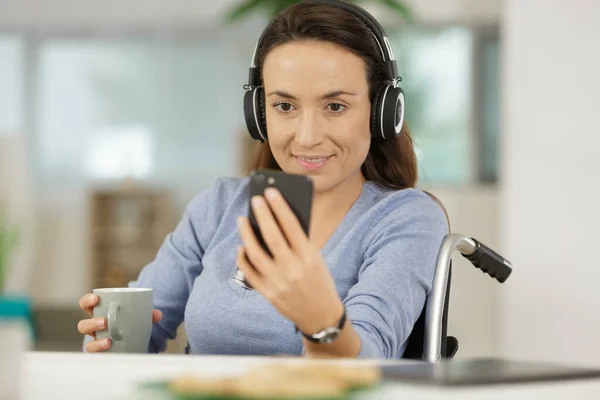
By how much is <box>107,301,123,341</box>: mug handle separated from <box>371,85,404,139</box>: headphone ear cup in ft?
1.60

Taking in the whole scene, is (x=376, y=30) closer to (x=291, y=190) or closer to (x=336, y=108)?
(x=336, y=108)

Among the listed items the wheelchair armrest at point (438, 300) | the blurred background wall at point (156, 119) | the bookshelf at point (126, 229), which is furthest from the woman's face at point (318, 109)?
the bookshelf at point (126, 229)

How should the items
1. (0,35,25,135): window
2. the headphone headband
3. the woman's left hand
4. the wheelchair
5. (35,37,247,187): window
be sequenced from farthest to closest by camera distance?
(0,35,25,135): window < (35,37,247,187): window < the headphone headband < the wheelchair < the woman's left hand

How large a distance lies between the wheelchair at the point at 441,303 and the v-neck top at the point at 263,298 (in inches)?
0.8

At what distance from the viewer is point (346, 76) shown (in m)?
1.41

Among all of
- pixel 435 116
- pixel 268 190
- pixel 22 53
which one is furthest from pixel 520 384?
pixel 22 53

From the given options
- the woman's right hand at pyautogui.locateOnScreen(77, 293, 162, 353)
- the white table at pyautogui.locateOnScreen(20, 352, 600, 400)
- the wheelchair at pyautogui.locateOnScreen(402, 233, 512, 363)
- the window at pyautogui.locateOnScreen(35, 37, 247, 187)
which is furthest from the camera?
the window at pyautogui.locateOnScreen(35, 37, 247, 187)

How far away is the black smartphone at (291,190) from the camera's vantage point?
0.95 meters

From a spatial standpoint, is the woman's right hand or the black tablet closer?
the black tablet

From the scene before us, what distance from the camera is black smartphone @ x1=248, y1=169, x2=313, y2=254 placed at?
37.4 inches

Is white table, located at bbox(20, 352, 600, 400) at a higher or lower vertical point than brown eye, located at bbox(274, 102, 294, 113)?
lower

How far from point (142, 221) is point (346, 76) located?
5.35 meters

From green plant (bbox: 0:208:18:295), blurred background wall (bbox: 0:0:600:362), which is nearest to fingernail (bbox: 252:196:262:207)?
blurred background wall (bbox: 0:0:600:362)

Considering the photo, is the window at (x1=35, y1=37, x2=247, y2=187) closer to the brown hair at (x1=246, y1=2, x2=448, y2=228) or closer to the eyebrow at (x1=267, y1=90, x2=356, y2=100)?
the brown hair at (x1=246, y1=2, x2=448, y2=228)
